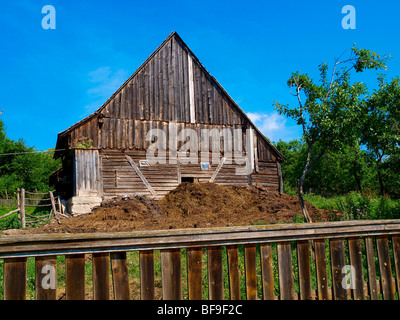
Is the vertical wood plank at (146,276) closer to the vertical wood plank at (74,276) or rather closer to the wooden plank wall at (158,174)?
the vertical wood plank at (74,276)

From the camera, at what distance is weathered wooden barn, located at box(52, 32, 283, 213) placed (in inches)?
609

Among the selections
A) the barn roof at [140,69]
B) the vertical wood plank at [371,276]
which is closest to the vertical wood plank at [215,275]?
the vertical wood plank at [371,276]

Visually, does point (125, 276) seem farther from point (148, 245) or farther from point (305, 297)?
point (305, 297)

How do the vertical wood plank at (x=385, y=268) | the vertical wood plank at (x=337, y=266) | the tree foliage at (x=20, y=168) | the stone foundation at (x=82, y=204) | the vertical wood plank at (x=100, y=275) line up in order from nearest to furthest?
the vertical wood plank at (x=100, y=275), the vertical wood plank at (x=337, y=266), the vertical wood plank at (x=385, y=268), the stone foundation at (x=82, y=204), the tree foliage at (x=20, y=168)

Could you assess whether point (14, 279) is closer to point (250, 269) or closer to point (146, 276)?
point (146, 276)

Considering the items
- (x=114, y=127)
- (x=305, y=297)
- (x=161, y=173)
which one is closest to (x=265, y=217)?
(x=161, y=173)

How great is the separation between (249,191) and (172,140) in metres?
4.83

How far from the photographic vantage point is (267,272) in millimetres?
2340

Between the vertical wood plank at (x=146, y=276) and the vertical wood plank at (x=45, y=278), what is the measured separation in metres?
0.52

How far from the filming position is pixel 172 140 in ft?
55.5

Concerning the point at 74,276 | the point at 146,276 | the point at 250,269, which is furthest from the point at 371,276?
the point at 74,276

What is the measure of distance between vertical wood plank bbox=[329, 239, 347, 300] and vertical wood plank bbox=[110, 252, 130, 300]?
1500mm

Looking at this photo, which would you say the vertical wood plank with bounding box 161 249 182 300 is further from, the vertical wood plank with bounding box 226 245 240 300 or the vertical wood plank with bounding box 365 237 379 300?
the vertical wood plank with bounding box 365 237 379 300

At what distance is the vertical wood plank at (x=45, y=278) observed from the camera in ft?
6.35
